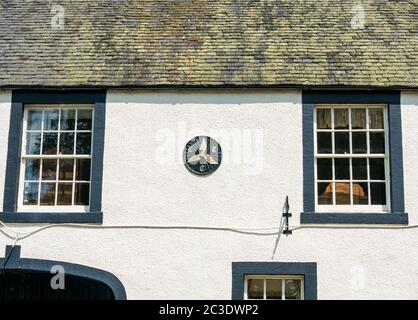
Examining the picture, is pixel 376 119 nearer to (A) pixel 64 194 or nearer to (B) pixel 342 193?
(B) pixel 342 193

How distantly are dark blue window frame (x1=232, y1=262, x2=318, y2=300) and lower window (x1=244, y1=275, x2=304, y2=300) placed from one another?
0.50 ft

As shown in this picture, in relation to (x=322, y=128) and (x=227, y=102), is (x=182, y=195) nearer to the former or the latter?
(x=227, y=102)

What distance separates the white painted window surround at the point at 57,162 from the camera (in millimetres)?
8969

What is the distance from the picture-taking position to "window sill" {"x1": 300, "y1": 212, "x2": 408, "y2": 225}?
27.7ft

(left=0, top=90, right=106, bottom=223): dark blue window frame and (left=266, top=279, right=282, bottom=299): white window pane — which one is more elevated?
(left=0, top=90, right=106, bottom=223): dark blue window frame

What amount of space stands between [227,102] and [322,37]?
2304mm

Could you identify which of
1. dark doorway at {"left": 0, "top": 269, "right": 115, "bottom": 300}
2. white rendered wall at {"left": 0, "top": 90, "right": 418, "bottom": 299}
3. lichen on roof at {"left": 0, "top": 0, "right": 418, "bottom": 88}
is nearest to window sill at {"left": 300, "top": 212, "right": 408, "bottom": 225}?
white rendered wall at {"left": 0, "top": 90, "right": 418, "bottom": 299}

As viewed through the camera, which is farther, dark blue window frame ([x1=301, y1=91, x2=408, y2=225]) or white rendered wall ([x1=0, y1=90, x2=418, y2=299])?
dark blue window frame ([x1=301, y1=91, x2=408, y2=225])

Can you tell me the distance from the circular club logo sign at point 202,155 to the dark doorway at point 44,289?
11.9 ft

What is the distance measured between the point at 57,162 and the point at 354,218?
15.8 ft

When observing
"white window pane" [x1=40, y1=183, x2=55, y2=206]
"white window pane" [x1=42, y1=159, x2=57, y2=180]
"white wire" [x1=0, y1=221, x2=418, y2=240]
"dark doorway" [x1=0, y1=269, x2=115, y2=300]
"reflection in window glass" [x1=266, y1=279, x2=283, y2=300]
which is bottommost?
"dark doorway" [x1=0, y1=269, x2=115, y2=300]

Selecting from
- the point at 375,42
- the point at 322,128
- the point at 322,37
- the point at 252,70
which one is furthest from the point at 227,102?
the point at 375,42

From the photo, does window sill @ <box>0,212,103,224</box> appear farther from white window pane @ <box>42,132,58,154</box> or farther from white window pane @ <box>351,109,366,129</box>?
white window pane @ <box>351,109,366,129</box>

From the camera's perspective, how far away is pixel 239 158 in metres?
8.81
